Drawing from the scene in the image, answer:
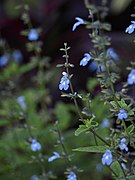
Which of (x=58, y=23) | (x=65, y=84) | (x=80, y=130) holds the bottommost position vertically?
(x=80, y=130)

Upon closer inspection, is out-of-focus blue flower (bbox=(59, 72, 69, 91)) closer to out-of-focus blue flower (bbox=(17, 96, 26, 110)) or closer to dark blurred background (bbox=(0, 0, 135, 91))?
out-of-focus blue flower (bbox=(17, 96, 26, 110))

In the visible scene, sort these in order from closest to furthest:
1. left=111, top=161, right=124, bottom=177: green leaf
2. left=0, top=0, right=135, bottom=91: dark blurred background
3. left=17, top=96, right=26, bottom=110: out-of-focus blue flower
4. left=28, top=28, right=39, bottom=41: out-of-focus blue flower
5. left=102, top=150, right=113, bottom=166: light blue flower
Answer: left=102, top=150, right=113, bottom=166: light blue flower < left=111, top=161, right=124, bottom=177: green leaf < left=28, top=28, right=39, bottom=41: out-of-focus blue flower < left=17, top=96, right=26, bottom=110: out-of-focus blue flower < left=0, top=0, right=135, bottom=91: dark blurred background

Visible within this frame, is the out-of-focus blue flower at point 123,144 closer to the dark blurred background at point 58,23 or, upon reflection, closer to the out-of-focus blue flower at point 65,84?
the out-of-focus blue flower at point 65,84

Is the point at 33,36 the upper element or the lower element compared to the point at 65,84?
upper

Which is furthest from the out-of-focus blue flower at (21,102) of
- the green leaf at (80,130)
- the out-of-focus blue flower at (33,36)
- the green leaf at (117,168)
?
the green leaf at (80,130)

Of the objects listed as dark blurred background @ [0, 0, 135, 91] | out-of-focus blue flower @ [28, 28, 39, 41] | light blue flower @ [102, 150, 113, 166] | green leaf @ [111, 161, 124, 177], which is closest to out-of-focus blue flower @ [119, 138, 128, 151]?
light blue flower @ [102, 150, 113, 166]

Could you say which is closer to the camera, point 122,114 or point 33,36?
point 122,114

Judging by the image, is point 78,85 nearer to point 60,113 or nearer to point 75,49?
point 75,49

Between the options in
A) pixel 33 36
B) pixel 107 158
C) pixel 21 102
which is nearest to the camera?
pixel 107 158

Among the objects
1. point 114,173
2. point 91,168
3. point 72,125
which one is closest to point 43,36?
point 72,125

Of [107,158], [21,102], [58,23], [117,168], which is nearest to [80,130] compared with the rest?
[107,158]

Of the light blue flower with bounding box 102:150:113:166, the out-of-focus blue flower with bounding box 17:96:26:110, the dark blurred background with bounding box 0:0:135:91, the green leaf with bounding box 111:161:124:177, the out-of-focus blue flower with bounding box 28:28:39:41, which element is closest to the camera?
the light blue flower with bounding box 102:150:113:166

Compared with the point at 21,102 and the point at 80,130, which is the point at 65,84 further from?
the point at 21,102
